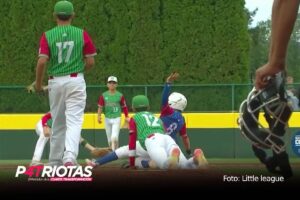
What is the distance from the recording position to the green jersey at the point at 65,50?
24.4ft

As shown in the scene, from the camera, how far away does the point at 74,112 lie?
7.35 meters

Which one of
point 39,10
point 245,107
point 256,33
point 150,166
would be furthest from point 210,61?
point 256,33

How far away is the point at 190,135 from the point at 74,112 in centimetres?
858

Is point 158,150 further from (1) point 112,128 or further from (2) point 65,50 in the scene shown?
(1) point 112,128

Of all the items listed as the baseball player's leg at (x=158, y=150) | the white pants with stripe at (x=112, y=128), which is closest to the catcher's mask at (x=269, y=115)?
the baseball player's leg at (x=158, y=150)

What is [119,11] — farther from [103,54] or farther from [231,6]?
[231,6]

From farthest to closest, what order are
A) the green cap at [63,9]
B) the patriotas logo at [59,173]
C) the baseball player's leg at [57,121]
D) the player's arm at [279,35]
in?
the green cap at [63,9] → the baseball player's leg at [57,121] → the patriotas logo at [59,173] → the player's arm at [279,35]

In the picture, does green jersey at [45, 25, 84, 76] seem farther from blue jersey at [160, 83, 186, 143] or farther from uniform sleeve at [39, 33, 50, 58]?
blue jersey at [160, 83, 186, 143]

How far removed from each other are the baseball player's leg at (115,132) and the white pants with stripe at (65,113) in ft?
21.3

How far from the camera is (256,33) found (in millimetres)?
59594

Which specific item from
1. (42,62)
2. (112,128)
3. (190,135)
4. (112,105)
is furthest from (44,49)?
(190,135)

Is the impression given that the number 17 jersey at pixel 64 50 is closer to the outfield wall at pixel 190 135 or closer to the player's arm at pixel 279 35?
the player's arm at pixel 279 35

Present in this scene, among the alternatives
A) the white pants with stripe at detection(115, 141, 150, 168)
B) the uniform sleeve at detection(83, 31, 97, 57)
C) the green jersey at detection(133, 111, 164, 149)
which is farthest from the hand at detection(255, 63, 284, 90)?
the white pants with stripe at detection(115, 141, 150, 168)

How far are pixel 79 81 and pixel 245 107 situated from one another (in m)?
4.58
